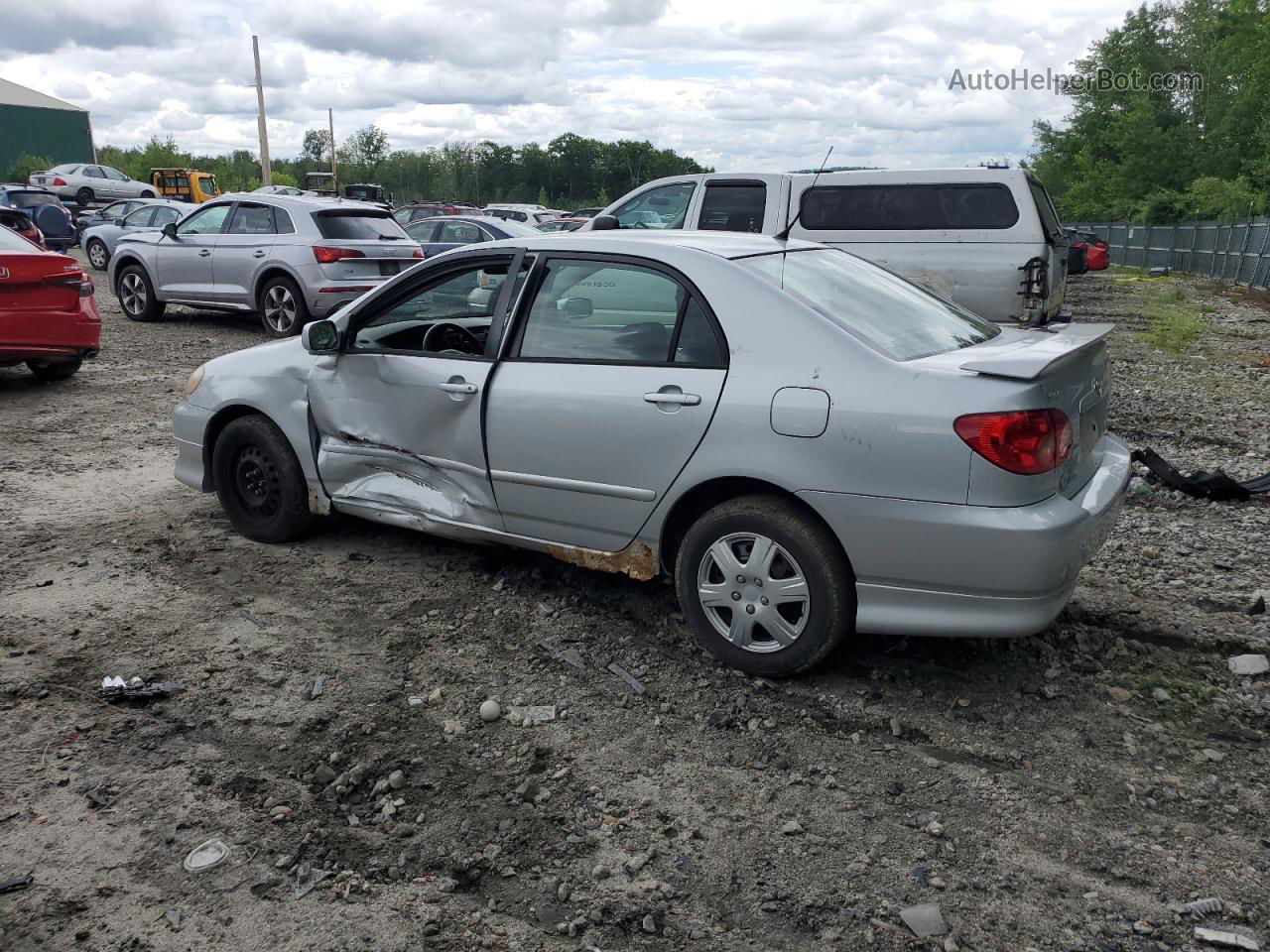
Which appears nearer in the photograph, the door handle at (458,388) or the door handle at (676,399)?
the door handle at (676,399)

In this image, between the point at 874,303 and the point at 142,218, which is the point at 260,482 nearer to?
the point at 874,303

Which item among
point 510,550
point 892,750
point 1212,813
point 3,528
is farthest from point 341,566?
point 1212,813

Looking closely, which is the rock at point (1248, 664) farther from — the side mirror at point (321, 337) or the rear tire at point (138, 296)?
the rear tire at point (138, 296)

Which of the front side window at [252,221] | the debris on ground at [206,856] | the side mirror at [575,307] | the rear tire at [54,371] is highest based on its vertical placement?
the front side window at [252,221]

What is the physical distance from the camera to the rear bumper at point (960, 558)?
3521 millimetres

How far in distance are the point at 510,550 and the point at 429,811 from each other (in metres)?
2.26

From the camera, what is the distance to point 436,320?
17.1ft

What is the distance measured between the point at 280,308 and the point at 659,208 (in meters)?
4.99

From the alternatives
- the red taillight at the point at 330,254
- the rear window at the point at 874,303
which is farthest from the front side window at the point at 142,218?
the rear window at the point at 874,303

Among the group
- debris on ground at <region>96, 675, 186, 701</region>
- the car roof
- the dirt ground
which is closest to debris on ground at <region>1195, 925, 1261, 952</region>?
the dirt ground

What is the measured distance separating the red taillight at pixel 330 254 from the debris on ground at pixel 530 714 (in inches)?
399

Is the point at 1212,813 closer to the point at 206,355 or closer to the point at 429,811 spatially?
the point at 429,811

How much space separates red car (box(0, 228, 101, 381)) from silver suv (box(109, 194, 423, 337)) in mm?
3332

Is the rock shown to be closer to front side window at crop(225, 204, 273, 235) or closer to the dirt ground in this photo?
the dirt ground
